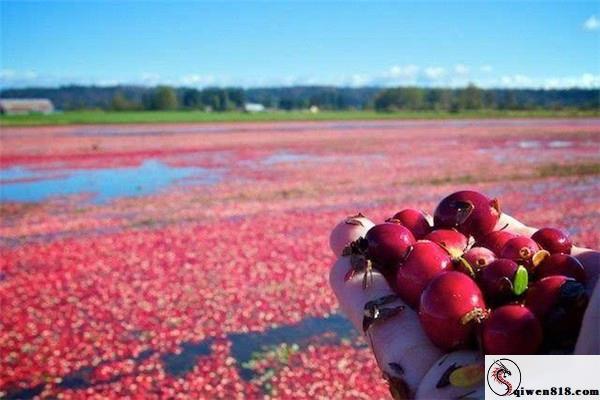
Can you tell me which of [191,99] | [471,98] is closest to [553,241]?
[471,98]

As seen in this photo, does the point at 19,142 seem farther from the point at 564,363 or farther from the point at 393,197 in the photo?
the point at 564,363

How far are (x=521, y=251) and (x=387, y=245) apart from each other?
2.43 ft

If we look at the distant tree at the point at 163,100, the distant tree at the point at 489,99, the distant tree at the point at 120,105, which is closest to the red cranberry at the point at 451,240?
the distant tree at the point at 163,100

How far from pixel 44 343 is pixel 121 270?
3.45m

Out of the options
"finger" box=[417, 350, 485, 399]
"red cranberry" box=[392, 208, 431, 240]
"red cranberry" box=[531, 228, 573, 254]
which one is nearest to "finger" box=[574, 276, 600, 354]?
"finger" box=[417, 350, 485, 399]

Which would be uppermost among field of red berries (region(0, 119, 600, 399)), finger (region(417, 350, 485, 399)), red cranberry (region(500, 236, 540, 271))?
red cranberry (region(500, 236, 540, 271))

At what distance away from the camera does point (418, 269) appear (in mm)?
3018

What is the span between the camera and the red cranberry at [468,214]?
145 inches

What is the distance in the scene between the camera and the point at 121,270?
39.3 ft

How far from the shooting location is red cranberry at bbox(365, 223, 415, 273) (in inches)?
132

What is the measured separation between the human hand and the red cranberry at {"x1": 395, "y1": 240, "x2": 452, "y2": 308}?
8 centimetres

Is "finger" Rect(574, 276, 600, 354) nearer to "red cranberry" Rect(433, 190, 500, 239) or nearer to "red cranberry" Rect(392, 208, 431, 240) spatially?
"red cranberry" Rect(433, 190, 500, 239)

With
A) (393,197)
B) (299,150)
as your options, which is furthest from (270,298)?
(299,150)

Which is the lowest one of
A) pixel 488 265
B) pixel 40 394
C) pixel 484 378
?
pixel 40 394
